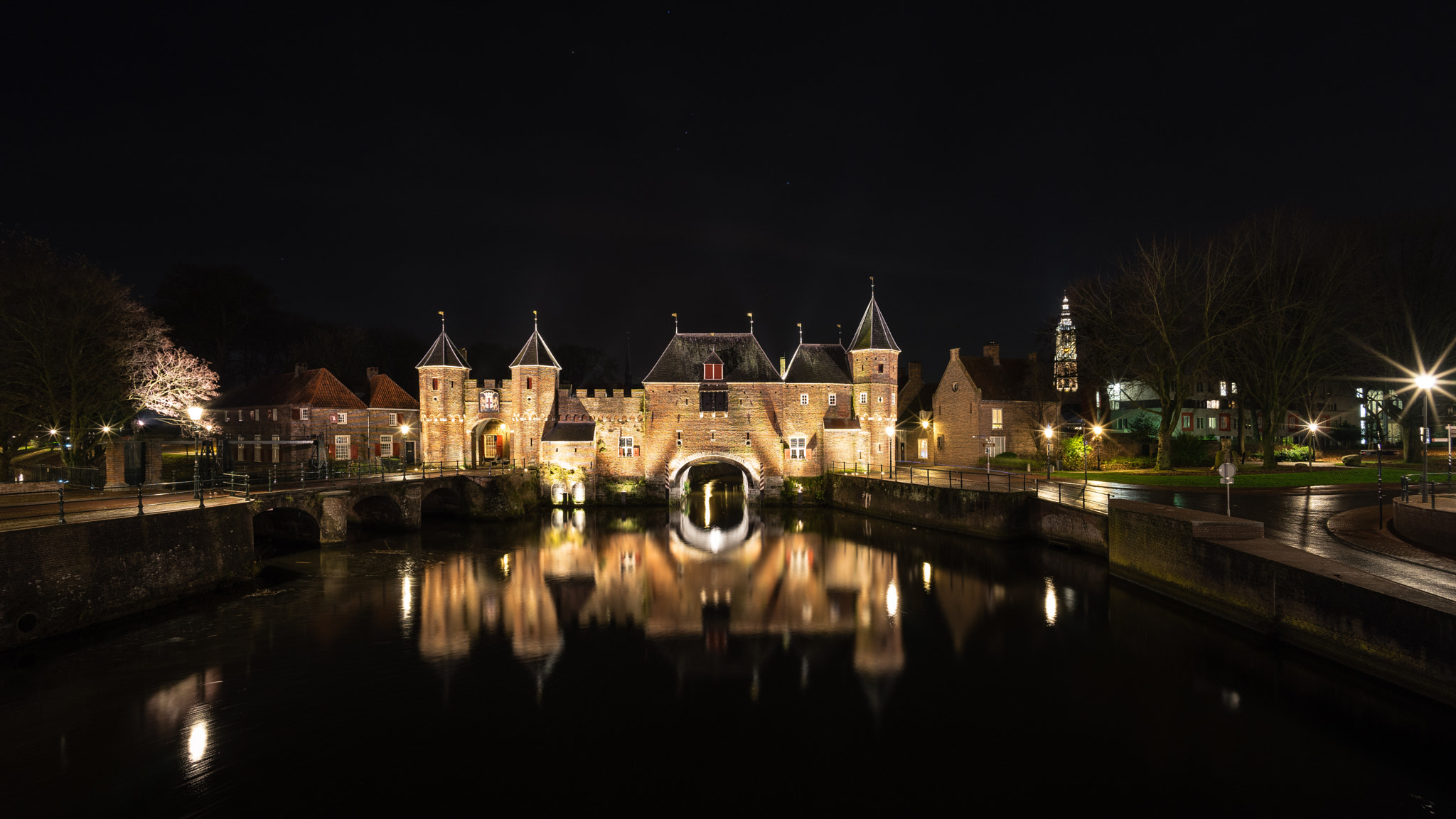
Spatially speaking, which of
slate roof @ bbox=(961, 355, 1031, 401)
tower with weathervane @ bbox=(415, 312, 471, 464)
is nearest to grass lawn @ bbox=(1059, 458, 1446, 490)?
slate roof @ bbox=(961, 355, 1031, 401)

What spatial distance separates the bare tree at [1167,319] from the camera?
95.9 ft

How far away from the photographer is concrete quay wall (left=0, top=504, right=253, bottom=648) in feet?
42.2

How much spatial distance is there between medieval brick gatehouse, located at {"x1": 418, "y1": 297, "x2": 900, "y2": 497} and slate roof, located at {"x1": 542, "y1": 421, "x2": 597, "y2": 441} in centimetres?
8

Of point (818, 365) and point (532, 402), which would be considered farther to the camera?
point (818, 365)

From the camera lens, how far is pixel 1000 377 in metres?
40.5

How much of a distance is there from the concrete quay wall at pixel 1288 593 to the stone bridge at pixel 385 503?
967 inches

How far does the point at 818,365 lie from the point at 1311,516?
72.2ft

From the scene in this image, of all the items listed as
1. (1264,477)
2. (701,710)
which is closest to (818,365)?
(1264,477)

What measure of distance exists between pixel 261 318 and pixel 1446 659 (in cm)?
6337

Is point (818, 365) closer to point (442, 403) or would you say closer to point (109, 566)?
point (442, 403)

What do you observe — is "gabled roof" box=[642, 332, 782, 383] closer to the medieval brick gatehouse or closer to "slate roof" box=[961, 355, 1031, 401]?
the medieval brick gatehouse

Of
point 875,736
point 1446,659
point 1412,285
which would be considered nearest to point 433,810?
point 875,736

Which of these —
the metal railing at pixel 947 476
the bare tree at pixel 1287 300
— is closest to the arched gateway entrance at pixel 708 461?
the metal railing at pixel 947 476

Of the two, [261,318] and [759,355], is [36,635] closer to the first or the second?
[759,355]
